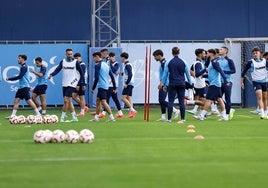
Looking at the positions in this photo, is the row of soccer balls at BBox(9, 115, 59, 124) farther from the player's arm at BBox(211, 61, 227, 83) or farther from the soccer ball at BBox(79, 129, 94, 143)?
the soccer ball at BBox(79, 129, 94, 143)

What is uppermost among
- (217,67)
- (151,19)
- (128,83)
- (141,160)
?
(151,19)

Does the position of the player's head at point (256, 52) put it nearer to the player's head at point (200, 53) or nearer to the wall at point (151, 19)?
the player's head at point (200, 53)

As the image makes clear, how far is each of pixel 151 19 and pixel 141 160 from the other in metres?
25.5

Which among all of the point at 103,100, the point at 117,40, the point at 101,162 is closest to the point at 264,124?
the point at 103,100

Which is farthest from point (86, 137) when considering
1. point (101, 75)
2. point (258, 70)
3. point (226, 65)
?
point (258, 70)

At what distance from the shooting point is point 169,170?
11.2 metres

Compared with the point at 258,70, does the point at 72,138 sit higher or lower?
lower

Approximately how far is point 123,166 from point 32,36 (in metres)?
25.6

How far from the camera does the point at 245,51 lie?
35031 mm

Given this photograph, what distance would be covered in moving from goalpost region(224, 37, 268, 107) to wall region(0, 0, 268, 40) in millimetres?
2562

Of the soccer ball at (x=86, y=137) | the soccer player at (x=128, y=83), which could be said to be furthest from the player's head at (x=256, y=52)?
the soccer ball at (x=86, y=137)

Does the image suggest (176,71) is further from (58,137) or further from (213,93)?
(58,137)

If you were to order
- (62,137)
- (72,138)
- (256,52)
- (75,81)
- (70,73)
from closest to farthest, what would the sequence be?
(72,138) < (62,137) < (75,81) < (70,73) < (256,52)

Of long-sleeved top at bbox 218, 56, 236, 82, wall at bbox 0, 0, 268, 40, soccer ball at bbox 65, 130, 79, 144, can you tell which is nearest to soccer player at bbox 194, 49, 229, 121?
long-sleeved top at bbox 218, 56, 236, 82
